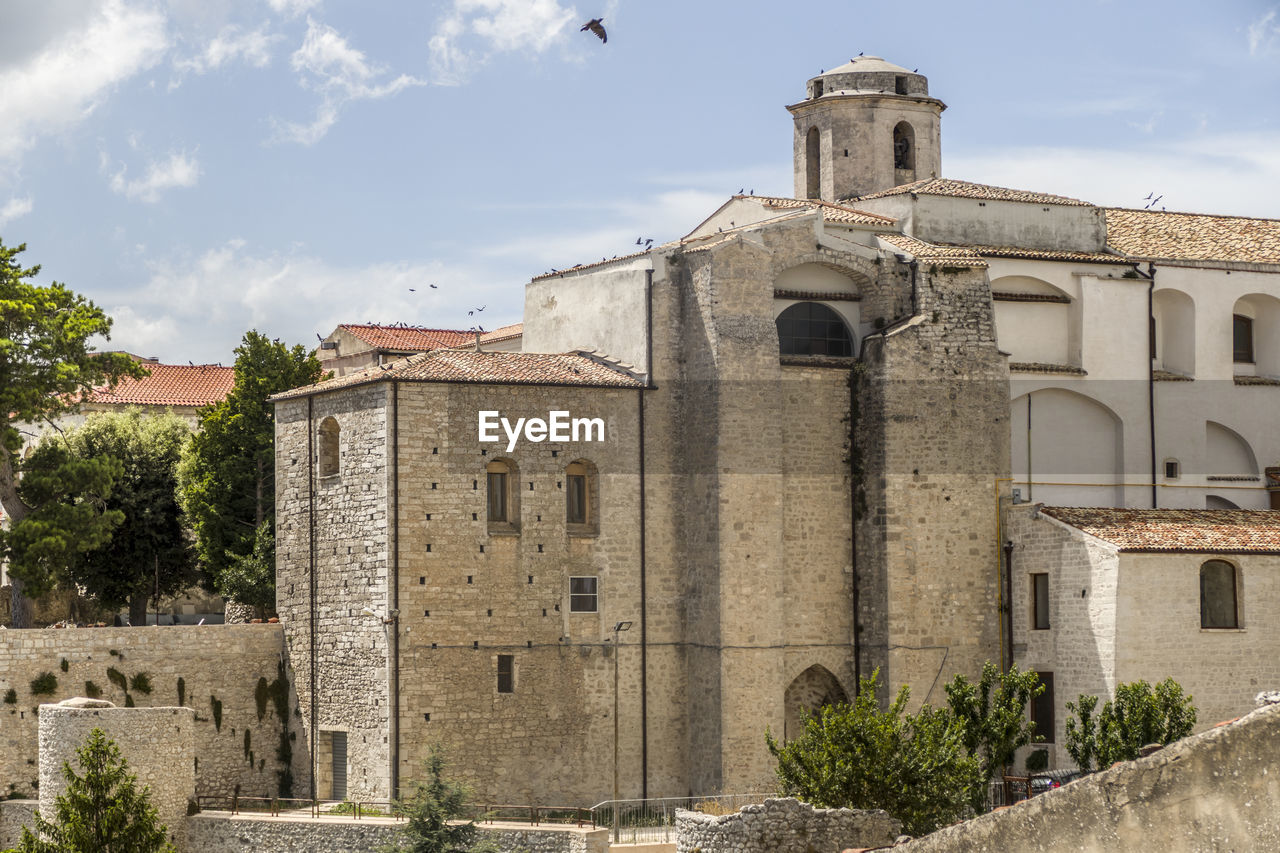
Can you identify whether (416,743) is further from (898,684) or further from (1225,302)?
(1225,302)

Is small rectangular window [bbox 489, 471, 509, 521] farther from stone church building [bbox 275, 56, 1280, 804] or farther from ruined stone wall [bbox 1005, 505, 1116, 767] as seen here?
ruined stone wall [bbox 1005, 505, 1116, 767]

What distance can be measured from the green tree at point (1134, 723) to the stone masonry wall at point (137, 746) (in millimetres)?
13845

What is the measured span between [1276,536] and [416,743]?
1473 cm

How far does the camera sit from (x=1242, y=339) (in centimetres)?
4031

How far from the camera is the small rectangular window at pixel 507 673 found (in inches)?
1286

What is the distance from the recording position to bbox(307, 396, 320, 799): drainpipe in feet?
110

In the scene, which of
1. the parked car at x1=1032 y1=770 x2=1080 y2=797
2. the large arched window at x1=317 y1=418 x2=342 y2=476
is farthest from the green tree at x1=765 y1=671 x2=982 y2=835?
the large arched window at x1=317 y1=418 x2=342 y2=476

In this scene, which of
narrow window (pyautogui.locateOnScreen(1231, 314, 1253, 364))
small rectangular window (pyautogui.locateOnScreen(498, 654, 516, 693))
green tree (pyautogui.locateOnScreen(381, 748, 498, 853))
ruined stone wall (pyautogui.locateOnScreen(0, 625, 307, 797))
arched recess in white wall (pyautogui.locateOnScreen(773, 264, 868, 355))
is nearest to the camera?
green tree (pyautogui.locateOnScreen(381, 748, 498, 853))

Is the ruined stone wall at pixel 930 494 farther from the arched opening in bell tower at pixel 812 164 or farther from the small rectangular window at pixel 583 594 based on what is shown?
the arched opening in bell tower at pixel 812 164

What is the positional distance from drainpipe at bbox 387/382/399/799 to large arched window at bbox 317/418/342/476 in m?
2.21

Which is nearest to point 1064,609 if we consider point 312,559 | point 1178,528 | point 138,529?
point 1178,528

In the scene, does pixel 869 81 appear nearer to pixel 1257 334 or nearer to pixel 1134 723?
pixel 1257 334

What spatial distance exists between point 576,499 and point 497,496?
1423 millimetres

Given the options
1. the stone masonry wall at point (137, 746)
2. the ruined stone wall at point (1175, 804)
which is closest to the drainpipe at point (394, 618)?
the stone masonry wall at point (137, 746)
